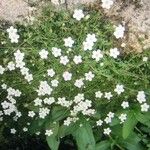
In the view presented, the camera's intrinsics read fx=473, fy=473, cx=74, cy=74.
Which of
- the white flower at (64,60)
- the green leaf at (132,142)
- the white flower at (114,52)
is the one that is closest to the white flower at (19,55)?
the white flower at (64,60)

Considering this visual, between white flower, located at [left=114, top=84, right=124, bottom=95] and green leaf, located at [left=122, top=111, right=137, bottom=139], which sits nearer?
green leaf, located at [left=122, top=111, right=137, bottom=139]

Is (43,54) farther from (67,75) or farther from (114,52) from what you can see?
(114,52)

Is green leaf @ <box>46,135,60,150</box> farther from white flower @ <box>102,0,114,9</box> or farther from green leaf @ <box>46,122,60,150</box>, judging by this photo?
white flower @ <box>102,0,114,9</box>

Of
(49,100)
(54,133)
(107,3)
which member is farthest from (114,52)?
(54,133)

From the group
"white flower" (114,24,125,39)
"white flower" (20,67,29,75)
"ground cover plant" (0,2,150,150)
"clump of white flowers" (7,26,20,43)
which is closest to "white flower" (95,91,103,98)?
"ground cover plant" (0,2,150,150)

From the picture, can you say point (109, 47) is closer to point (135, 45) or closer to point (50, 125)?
point (135, 45)

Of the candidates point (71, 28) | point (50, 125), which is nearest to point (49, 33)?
point (71, 28)

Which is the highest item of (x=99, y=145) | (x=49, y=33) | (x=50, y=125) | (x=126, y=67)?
(x=49, y=33)
